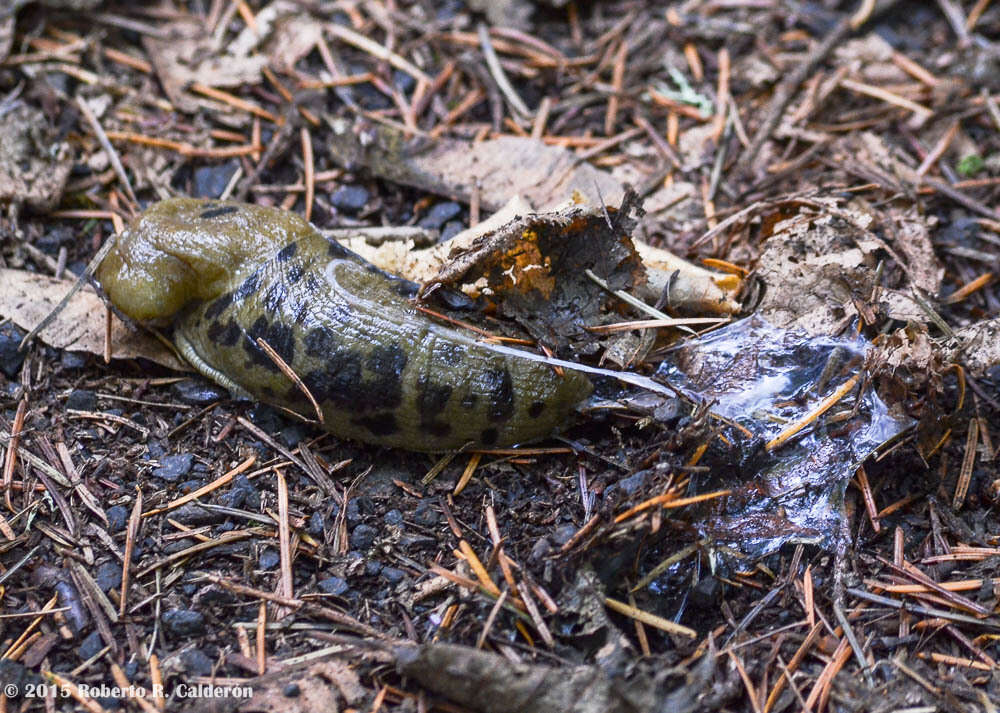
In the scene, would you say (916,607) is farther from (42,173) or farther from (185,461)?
(42,173)

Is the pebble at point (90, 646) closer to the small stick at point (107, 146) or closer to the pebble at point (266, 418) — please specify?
the pebble at point (266, 418)

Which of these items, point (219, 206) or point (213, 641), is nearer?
point (213, 641)

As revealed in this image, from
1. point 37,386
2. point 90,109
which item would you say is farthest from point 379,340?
point 90,109

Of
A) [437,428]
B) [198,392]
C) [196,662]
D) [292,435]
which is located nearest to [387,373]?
[437,428]

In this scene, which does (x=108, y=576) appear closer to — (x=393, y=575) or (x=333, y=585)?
(x=333, y=585)

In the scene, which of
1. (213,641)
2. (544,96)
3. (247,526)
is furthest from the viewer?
(544,96)

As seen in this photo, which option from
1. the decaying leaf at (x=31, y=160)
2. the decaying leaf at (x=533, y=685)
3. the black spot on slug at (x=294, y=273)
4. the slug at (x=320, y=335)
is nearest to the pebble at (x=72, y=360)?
the slug at (x=320, y=335)

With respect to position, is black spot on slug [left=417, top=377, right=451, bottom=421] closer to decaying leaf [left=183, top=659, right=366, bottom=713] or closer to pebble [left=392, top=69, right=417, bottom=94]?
decaying leaf [left=183, top=659, right=366, bottom=713]
